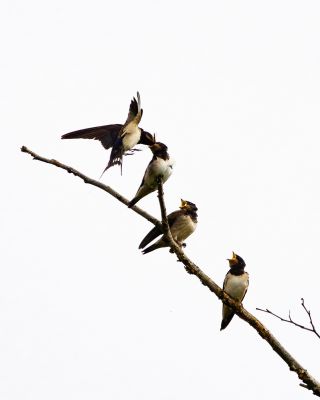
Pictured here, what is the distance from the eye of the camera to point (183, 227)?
8289mm

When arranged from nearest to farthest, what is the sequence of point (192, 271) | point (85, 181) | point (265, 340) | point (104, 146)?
1. point (265, 340)
2. point (192, 271)
3. point (85, 181)
4. point (104, 146)

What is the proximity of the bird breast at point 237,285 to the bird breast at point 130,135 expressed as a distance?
208 centimetres

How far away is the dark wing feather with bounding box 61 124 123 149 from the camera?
7207 millimetres

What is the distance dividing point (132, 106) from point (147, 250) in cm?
182

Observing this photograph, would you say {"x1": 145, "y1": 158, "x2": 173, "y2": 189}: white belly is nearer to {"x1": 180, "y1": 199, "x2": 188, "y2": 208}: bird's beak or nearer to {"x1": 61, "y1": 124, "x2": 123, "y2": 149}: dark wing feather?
{"x1": 61, "y1": 124, "x2": 123, "y2": 149}: dark wing feather

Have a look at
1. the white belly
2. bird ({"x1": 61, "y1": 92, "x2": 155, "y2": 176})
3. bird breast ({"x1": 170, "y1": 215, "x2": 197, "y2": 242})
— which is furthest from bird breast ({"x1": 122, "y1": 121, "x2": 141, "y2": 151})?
bird breast ({"x1": 170, "y1": 215, "x2": 197, "y2": 242})

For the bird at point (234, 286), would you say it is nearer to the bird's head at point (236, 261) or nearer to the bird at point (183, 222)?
the bird's head at point (236, 261)

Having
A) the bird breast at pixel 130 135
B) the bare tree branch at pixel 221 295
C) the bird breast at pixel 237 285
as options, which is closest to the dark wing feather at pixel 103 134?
the bird breast at pixel 130 135

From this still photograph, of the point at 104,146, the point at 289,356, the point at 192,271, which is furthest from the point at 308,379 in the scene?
the point at 104,146

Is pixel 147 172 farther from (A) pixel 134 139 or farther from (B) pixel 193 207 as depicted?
(B) pixel 193 207

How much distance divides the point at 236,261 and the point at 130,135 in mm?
2581

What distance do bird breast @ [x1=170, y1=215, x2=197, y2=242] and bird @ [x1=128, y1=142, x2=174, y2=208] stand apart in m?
1.96

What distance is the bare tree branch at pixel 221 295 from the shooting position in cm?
377

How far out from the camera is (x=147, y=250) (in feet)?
25.5
